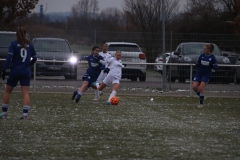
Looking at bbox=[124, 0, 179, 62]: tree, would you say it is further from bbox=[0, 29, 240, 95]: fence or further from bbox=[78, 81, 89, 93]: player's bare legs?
bbox=[78, 81, 89, 93]: player's bare legs

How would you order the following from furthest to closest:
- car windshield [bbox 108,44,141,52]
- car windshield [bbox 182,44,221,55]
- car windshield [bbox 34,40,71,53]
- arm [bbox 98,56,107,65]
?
car windshield [bbox 108,44,141,52] → car windshield [bbox 182,44,221,55] → car windshield [bbox 34,40,71,53] → arm [bbox 98,56,107,65]

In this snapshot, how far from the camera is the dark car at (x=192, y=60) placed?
953 inches

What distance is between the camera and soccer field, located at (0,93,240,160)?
955 centimetres

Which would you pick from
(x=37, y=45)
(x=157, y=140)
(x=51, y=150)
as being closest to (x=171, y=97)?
(x=37, y=45)

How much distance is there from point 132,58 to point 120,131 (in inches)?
523

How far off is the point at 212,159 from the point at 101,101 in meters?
10.4

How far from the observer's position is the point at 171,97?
22.2 meters

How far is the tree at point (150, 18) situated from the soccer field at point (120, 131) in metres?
7.44

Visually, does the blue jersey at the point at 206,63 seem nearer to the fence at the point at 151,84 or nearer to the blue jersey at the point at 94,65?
the blue jersey at the point at 94,65

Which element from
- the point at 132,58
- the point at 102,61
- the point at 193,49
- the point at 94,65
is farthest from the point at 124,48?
→ the point at 102,61

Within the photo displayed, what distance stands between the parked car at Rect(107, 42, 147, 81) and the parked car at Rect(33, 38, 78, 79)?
Result: 1748 mm

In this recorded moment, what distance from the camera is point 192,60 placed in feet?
82.3

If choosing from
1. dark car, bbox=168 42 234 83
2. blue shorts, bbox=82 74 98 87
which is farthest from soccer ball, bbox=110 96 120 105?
dark car, bbox=168 42 234 83

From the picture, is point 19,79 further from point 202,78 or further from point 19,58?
point 202,78
